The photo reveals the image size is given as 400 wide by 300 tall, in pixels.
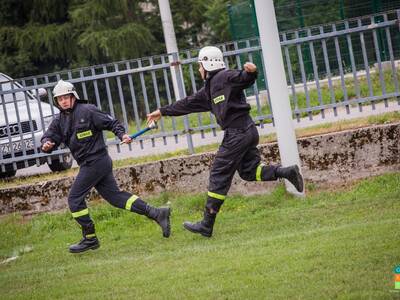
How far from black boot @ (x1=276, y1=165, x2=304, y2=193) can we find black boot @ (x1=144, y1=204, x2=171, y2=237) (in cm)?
125

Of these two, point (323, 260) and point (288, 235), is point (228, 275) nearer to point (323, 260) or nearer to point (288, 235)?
point (323, 260)

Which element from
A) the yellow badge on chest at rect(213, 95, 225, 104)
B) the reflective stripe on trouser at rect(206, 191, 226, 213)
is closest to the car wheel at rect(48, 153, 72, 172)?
the reflective stripe on trouser at rect(206, 191, 226, 213)

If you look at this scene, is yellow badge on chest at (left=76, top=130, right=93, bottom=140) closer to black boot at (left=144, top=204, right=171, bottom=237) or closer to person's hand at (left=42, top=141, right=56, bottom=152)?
person's hand at (left=42, top=141, right=56, bottom=152)

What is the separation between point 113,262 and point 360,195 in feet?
10.1

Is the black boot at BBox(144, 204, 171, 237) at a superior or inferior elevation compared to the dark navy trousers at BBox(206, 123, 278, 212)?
inferior

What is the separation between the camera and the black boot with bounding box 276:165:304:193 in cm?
966

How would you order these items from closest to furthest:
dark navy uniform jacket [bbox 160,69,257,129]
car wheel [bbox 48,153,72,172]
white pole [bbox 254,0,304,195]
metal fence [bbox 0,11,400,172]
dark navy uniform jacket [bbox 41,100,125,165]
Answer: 1. dark navy uniform jacket [bbox 160,69,257,129]
2. dark navy uniform jacket [bbox 41,100,125,165]
3. white pole [bbox 254,0,304,195]
4. metal fence [bbox 0,11,400,172]
5. car wheel [bbox 48,153,72,172]

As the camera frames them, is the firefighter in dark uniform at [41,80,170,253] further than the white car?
No

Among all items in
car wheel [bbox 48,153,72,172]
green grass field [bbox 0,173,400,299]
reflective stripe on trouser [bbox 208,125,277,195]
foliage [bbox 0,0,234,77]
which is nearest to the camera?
green grass field [bbox 0,173,400,299]

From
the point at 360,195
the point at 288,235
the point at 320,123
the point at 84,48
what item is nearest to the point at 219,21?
the point at 84,48

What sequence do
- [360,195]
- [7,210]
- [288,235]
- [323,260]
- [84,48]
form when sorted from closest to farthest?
1. [323,260]
2. [288,235]
3. [360,195]
4. [7,210]
5. [84,48]

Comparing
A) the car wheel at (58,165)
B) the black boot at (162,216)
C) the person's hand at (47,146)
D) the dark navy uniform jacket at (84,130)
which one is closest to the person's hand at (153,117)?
the dark navy uniform jacket at (84,130)

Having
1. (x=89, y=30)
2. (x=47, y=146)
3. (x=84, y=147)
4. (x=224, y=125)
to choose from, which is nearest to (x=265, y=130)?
(x=224, y=125)

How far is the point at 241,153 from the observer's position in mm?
9422
